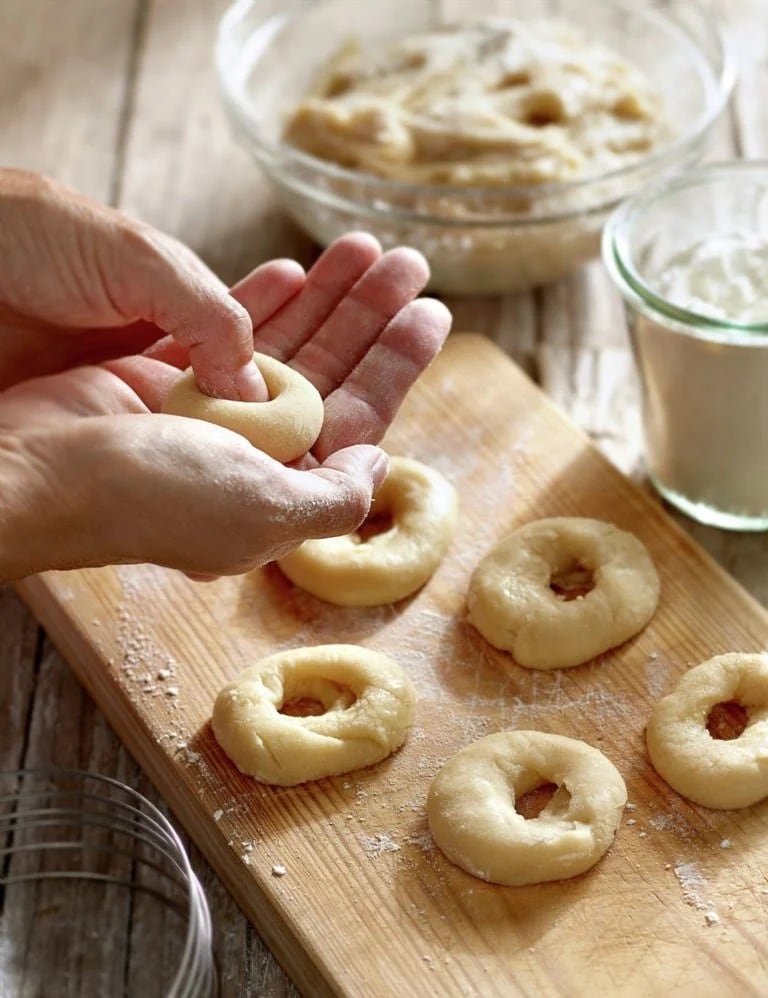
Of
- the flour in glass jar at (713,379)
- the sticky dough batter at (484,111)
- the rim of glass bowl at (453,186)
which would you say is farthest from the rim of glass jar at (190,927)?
the sticky dough batter at (484,111)

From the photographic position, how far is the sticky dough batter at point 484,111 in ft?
8.20

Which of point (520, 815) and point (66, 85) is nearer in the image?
point (520, 815)

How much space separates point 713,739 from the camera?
1749 millimetres

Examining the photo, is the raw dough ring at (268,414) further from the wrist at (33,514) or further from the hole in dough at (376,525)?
the hole in dough at (376,525)

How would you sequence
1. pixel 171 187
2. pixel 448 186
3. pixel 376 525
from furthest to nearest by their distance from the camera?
pixel 171 187
pixel 448 186
pixel 376 525

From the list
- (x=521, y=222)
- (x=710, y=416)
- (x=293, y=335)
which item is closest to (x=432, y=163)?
(x=521, y=222)

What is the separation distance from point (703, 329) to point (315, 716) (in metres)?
0.81

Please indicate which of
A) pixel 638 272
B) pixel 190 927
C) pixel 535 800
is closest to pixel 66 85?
pixel 638 272

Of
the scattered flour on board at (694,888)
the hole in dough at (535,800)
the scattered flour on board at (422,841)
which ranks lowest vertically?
the scattered flour on board at (694,888)

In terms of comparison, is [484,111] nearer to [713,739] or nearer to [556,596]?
[556,596]

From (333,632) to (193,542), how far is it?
46 centimetres

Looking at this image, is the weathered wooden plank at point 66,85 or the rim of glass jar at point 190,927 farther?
the weathered wooden plank at point 66,85

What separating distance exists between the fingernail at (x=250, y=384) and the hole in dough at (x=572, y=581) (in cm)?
55

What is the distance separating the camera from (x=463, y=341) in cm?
246
